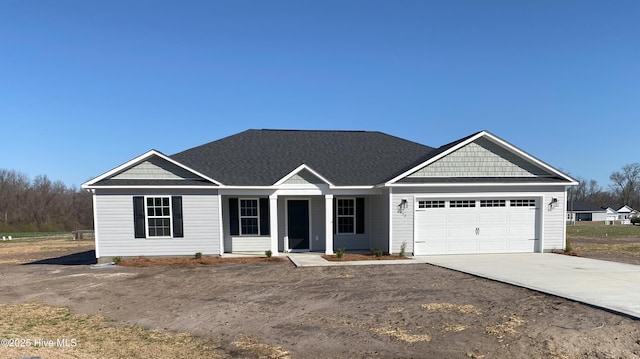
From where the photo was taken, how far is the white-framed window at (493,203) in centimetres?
1555

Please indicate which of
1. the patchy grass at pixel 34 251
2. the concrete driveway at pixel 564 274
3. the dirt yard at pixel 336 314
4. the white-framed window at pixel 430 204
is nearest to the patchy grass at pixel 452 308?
the dirt yard at pixel 336 314

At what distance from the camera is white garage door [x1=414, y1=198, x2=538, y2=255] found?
50.3ft

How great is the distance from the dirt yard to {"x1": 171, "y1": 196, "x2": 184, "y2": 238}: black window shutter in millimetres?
2833

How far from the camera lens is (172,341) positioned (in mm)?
5762

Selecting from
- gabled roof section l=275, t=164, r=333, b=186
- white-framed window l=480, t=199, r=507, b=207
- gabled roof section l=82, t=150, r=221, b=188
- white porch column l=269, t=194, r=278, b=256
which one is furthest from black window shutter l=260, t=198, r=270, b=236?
white-framed window l=480, t=199, r=507, b=207

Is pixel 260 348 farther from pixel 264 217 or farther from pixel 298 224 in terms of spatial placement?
pixel 298 224

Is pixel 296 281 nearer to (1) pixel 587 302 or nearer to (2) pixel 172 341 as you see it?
(2) pixel 172 341

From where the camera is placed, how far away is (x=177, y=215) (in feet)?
47.3

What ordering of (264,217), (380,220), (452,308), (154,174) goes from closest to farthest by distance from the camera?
1. (452,308)
2. (154,174)
3. (380,220)
4. (264,217)

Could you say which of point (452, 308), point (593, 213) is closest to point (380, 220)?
point (452, 308)

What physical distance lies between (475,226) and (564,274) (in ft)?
16.0

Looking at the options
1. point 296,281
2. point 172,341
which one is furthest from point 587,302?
point 172,341

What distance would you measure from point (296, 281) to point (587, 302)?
6722 mm

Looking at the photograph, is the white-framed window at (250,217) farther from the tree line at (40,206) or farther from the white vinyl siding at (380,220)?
the tree line at (40,206)
